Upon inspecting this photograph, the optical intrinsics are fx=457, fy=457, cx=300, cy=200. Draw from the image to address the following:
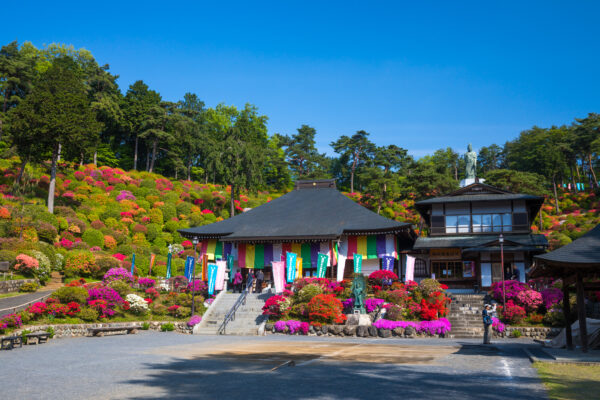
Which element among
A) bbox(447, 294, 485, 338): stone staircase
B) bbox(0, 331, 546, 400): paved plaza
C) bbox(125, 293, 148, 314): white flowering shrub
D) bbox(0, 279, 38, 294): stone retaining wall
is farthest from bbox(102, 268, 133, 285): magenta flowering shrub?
bbox(447, 294, 485, 338): stone staircase

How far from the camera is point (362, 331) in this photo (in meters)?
21.2

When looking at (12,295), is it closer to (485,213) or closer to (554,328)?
(554,328)

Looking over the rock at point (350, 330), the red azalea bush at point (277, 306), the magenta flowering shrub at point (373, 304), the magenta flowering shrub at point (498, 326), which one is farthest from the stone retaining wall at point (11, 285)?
the magenta flowering shrub at point (498, 326)

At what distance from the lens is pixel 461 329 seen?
21.5 meters

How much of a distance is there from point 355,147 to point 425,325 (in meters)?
59.0

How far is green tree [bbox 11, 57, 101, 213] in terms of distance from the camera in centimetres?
3728

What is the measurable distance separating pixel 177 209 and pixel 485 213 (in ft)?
97.4

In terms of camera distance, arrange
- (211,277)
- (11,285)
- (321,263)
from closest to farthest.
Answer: (11,285) < (211,277) < (321,263)

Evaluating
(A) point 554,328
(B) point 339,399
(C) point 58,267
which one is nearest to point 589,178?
(A) point 554,328

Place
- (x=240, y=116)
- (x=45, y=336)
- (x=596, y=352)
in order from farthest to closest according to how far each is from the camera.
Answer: (x=240, y=116), (x=45, y=336), (x=596, y=352)

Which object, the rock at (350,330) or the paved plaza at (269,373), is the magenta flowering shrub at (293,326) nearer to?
the rock at (350,330)

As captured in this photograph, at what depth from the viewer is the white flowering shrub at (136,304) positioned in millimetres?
24656

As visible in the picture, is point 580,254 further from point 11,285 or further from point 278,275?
point 11,285

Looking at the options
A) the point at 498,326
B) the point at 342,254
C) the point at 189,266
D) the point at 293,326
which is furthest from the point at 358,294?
the point at 189,266
